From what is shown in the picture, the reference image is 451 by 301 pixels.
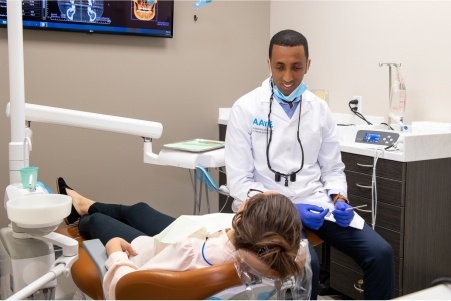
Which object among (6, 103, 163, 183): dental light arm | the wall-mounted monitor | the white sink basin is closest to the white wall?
the wall-mounted monitor

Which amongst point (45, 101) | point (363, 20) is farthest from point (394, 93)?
point (45, 101)

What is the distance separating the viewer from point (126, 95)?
3.05 meters

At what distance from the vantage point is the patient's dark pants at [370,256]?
1.70 meters

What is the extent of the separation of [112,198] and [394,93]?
1802 mm

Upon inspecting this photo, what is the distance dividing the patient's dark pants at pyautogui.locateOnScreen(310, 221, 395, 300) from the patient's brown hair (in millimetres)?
543

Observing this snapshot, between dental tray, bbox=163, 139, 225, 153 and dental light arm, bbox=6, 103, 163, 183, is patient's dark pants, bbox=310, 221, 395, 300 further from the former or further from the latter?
dental light arm, bbox=6, 103, 163, 183

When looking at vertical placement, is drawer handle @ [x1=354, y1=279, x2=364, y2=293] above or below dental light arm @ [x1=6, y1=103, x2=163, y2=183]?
below

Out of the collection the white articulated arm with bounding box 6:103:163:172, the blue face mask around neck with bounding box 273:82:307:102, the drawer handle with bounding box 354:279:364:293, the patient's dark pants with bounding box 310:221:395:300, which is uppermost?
the blue face mask around neck with bounding box 273:82:307:102

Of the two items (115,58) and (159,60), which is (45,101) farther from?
(159,60)

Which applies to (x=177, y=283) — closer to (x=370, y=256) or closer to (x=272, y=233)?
(x=272, y=233)

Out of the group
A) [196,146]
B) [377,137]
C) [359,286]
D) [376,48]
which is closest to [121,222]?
[196,146]

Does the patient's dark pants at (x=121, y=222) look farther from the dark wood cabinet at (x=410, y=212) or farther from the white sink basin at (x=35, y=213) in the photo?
the dark wood cabinet at (x=410, y=212)

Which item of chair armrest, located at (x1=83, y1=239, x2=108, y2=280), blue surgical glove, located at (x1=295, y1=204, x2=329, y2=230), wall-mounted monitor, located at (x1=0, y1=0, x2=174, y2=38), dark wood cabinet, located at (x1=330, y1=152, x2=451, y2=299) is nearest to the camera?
chair armrest, located at (x1=83, y1=239, x2=108, y2=280)

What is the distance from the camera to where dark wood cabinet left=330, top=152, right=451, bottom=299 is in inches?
84.4
